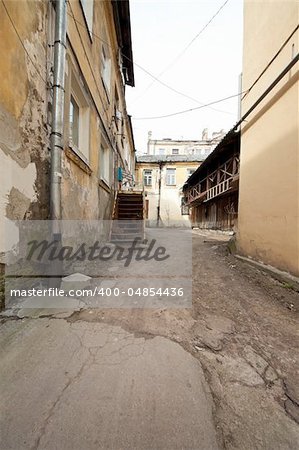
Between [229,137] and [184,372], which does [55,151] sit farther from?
[229,137]

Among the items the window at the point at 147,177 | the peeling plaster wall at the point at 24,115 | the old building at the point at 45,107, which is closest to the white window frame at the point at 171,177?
the window at the point at 147,177

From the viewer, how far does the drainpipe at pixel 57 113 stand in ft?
9.63

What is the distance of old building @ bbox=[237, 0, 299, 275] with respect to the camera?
3416mm

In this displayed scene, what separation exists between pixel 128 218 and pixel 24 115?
570cm

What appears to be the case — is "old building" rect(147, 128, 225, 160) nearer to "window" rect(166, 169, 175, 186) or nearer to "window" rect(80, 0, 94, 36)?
"window" rect(166, 169, 175, 186)

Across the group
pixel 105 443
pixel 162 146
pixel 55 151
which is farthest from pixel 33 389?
pixel 162 146

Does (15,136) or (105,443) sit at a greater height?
(15,136)

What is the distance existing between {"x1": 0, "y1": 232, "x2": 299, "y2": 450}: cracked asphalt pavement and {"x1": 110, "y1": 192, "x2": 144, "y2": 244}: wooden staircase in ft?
14.6

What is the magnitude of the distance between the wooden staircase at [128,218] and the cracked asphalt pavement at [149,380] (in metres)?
4.45

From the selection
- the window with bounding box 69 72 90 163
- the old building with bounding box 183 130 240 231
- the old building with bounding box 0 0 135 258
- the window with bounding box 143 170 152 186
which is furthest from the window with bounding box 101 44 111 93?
the window with bounding box 143 170 152 186

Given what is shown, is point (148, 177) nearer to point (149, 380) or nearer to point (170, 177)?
point (170, 177)

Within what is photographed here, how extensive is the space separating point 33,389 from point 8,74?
2.84 meters

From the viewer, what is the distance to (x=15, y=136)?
2.23m

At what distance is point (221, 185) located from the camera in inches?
391
